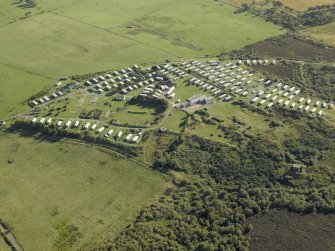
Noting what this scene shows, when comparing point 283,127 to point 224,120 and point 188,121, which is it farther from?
point 188,121

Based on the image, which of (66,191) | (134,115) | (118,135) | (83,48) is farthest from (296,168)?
(83,48)

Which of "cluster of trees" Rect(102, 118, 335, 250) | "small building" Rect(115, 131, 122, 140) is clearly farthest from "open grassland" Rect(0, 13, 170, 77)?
"cluster of trees" Rect(102, 118, 335, 250)

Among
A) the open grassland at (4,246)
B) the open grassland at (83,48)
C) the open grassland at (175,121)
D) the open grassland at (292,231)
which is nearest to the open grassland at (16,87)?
the open grassland at (83,48)

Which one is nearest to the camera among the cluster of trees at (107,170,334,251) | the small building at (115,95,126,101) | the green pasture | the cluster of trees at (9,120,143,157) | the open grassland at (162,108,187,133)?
the cluster of trees at (107,170,334,251)

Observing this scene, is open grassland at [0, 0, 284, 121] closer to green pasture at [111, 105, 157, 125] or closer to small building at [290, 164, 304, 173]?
green pasture at [111, 105, 157, 125]

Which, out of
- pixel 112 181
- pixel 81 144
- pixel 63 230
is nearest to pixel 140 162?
pixel 112 181

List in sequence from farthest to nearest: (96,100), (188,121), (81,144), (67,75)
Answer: (67,75)
(96,100)
(188,121)
(81,144)
